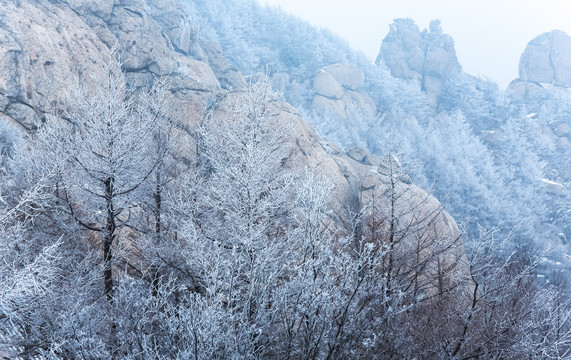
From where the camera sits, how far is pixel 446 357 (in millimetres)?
7555

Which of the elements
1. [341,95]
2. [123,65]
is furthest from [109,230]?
[341,95]

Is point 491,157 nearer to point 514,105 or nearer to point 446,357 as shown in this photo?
point 514,105

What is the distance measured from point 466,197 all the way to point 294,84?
2951cm

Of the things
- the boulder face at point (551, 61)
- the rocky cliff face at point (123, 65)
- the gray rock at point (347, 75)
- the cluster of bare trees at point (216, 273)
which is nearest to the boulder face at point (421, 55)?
the boulder face at point (551, 61)

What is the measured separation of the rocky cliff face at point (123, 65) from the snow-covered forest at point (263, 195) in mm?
150

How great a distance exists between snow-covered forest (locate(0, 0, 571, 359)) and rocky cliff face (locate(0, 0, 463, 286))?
0.15m

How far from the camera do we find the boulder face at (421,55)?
59.5 meters

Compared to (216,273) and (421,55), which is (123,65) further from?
(421,55)

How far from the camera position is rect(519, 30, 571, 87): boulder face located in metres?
56.4

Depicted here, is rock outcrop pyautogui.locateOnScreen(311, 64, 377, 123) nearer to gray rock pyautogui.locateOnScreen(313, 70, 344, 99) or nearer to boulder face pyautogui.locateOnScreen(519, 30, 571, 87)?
gray rock pyautogui.locateOnScreen(313, 70, 344, 99)

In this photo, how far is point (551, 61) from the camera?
2248 inches

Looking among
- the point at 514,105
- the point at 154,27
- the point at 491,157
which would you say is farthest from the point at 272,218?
the point at 514,105

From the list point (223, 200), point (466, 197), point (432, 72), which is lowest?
point (466, 197)

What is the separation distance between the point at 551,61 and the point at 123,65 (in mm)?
68443
